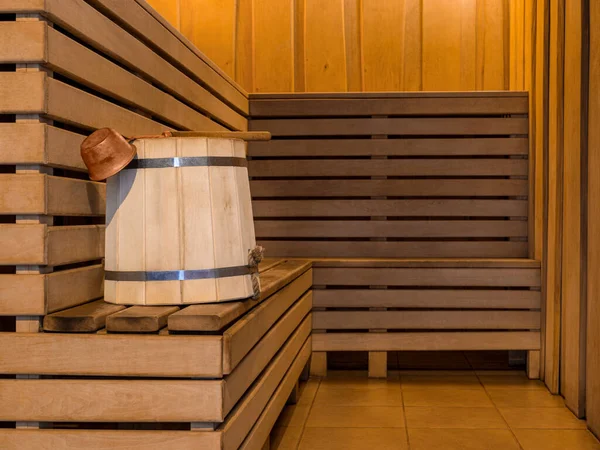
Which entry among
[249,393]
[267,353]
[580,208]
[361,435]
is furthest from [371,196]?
[249,393]

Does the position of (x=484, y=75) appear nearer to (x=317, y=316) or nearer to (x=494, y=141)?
(x=494, y=141)

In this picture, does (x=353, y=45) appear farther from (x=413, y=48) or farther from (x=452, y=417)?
(x=452, y=417)

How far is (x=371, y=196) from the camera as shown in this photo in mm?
5543

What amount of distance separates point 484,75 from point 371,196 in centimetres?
148

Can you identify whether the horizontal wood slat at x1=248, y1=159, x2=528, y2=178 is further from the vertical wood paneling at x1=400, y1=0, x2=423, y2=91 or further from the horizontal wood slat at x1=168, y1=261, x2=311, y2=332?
the horizontal wood slat at x1=168, y1=261, x2=311, y2=332

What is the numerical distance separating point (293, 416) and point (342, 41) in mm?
3323

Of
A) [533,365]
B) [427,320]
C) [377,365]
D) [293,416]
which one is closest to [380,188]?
[427,320]

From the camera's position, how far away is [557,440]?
3.72 meters

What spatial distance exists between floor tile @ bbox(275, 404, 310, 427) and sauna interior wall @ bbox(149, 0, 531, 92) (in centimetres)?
288


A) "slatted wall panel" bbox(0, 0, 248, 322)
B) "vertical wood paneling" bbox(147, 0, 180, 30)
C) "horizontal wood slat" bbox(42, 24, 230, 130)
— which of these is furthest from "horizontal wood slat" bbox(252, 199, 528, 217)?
"slatted wall panel" bbox(0, 0, 248, 322)

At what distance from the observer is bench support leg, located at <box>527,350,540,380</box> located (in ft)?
16.6

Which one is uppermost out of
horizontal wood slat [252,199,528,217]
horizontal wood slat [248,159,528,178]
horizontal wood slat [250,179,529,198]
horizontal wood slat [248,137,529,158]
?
horizontal wood slat [248,137,529,158]

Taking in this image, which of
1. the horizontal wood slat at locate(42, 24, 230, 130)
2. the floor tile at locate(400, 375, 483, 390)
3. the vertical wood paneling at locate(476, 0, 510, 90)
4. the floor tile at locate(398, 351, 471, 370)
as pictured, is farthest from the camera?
the vertical wood paneling at locate(476, 0, 510, 90)

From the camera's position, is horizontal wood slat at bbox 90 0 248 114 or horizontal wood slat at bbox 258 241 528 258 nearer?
horizontal wood slat at bbox 90 0 248 114
